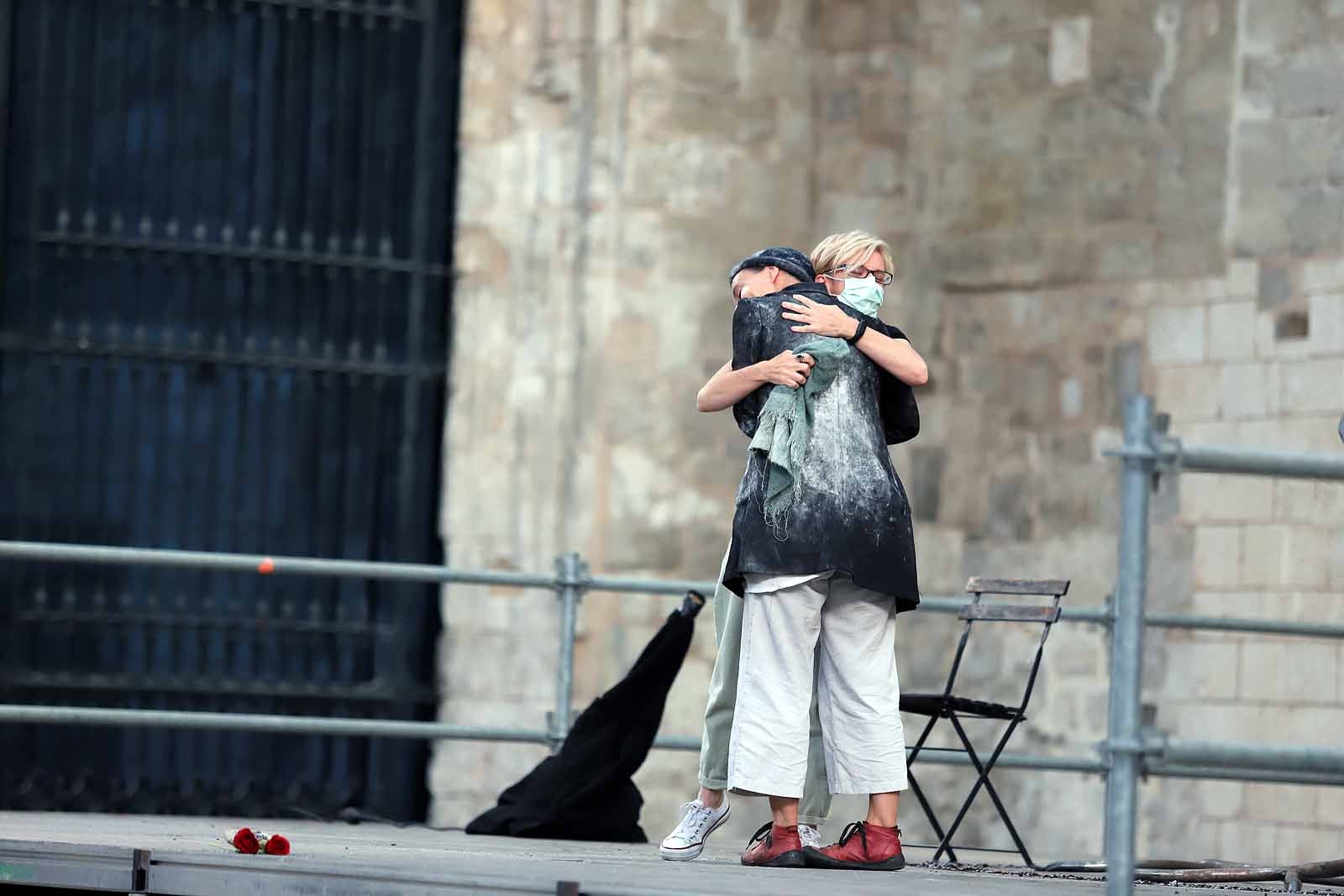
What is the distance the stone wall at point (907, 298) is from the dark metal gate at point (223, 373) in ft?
1.01

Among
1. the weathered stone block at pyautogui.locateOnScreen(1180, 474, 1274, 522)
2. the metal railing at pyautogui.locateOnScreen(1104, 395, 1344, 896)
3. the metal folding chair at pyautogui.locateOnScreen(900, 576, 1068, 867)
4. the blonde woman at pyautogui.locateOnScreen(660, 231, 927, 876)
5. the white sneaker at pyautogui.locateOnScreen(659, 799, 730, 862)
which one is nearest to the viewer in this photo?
the metal railing at pyautogui.locateOnScreen(1104, 395, 1344, 896)

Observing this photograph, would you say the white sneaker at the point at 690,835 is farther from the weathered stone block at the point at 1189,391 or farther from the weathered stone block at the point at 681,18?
the weathered stone block at the point at 681,18

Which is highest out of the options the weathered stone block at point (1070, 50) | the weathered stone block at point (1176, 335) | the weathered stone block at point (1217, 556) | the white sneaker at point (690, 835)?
the weathered stone block at point (1070, 50)

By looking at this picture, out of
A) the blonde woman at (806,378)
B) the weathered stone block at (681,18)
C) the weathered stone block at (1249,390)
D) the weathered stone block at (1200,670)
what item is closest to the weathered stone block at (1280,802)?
the weathered stone block at (1200,670)

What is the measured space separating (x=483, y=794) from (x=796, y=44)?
130 inches

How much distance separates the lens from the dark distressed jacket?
15.5 feet

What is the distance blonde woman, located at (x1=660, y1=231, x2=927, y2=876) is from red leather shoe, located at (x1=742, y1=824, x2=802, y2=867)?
0.12ft

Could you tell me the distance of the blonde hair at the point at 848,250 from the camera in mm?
4957

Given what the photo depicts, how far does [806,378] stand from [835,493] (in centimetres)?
26

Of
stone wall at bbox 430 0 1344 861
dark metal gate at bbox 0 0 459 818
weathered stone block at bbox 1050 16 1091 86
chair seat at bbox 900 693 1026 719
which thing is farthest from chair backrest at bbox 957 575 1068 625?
dark metal gate at bbox 0 0 459 818

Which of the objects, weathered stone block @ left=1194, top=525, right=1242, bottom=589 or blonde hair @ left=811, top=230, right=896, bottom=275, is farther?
weathered stone block @ left=1194, top=525, right=1242, bottom=589

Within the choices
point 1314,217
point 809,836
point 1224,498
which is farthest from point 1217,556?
point 809,836

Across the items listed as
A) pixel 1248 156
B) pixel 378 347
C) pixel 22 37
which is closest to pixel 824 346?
pixel 1248 156

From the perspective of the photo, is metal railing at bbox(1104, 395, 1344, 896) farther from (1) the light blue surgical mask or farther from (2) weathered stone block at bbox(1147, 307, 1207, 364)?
(2) weathered stone block at bbox(1147, 307, 1207, 364)
